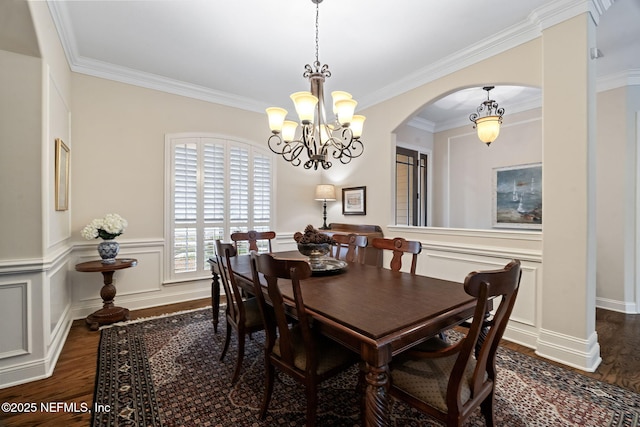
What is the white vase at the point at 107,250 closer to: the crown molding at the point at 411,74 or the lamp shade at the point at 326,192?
the crown molding at the point at 411,74

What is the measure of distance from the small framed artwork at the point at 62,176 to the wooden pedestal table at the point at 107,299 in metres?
0.63

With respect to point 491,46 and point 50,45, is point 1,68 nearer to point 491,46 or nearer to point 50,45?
point 50,45

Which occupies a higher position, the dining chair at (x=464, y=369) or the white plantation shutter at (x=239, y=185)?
the white plantation shutter at (x=239, y=185)

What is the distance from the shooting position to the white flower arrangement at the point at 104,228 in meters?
2.96

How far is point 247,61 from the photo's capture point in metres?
3.19

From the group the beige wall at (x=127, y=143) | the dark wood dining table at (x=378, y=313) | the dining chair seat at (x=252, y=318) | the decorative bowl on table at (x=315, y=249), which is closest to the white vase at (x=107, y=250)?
the beige wall at (x=127, y=143)

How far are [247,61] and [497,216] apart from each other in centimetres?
438

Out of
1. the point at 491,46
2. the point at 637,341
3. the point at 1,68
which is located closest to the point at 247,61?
the point at 1,68

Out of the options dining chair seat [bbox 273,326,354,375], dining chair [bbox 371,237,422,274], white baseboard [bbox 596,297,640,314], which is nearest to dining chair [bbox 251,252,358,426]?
dining chair seat [bbox 273,326,354,375]

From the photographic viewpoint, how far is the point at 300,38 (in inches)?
108

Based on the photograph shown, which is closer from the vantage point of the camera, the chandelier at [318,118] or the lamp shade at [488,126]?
the chandelier at [318,118]

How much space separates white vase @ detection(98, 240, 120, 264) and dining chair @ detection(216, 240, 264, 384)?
1541 millimetres

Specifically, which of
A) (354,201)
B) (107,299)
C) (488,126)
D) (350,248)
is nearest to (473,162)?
(488,126)

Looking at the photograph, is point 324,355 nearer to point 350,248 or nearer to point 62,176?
point 350,248
